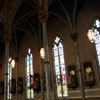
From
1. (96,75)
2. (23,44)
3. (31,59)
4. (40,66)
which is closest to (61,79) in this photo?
(40,66)

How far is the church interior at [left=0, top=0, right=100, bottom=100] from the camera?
1377cm

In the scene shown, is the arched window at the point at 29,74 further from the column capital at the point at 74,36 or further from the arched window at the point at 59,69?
the column capital at the point at 74,36

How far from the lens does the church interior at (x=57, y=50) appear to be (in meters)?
13.8

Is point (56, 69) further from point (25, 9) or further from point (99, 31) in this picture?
point (25, 9)

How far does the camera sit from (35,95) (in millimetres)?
17766

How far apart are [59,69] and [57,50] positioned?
2066mm

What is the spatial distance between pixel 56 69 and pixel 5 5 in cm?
793

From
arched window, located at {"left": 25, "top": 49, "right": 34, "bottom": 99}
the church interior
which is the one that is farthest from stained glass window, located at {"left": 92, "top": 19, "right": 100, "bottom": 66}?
arched window, located at {"left": 25, "top": 49, "right": 34, "bottom": 99}

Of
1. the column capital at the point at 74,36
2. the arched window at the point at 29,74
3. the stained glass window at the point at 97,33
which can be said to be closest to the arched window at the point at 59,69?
the column capital at the point at 74,36

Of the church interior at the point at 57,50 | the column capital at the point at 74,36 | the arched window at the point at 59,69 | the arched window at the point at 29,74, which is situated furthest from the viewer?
the arched window at the point at 29,74

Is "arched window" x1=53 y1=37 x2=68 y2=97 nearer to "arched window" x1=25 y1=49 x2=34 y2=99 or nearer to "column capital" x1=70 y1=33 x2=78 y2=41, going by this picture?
"column capital" x1=70 y1=33 x2=78 y2=41

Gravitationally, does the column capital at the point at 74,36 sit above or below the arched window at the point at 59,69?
above

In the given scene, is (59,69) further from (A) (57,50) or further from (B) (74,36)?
(B) (74,36)

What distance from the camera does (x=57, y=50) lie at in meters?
17.3
